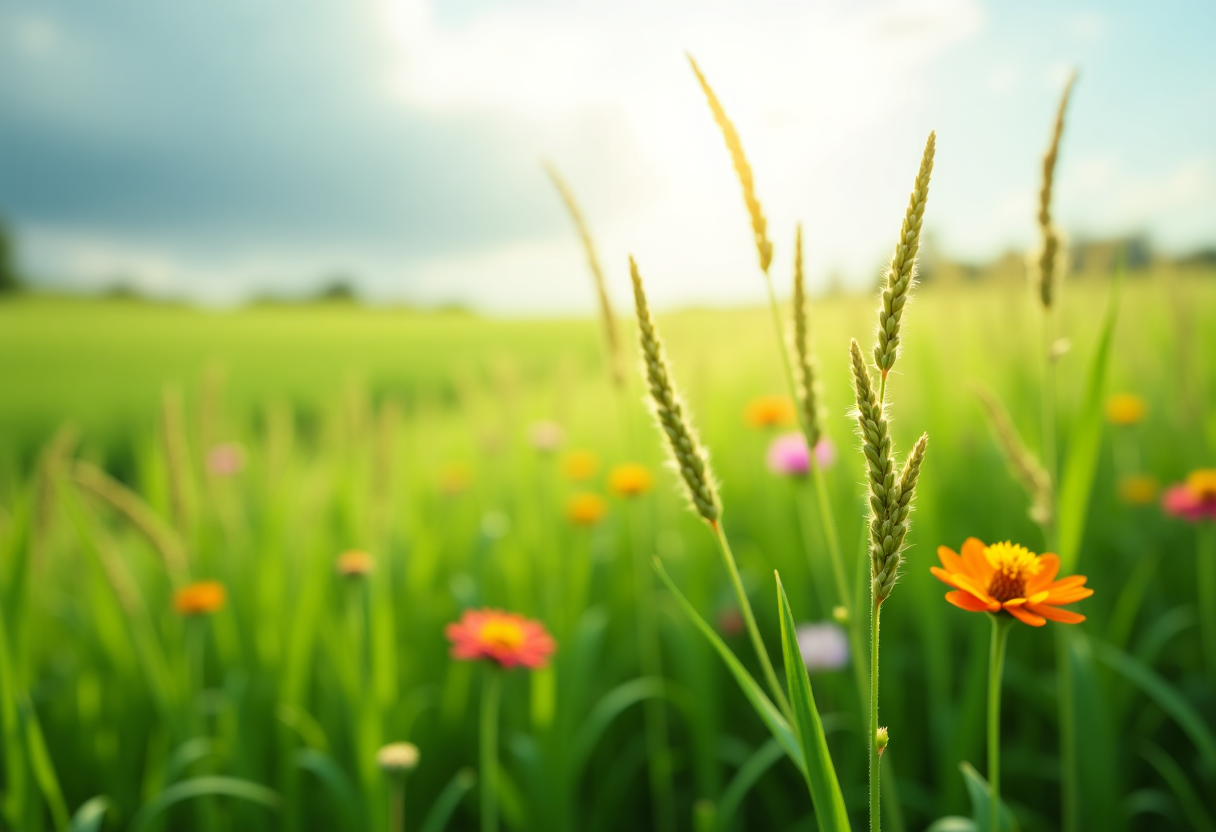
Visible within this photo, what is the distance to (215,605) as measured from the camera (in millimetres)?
1714

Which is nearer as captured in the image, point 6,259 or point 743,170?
point 743,170

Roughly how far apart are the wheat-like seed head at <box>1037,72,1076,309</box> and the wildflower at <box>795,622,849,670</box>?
0.96 m

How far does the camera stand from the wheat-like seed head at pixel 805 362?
0.76 m

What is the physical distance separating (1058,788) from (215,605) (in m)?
2.11

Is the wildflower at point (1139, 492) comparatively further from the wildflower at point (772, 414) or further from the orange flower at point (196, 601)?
the orange flower at point (196, 601)

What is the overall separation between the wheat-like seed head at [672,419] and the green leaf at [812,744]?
0.09 meters

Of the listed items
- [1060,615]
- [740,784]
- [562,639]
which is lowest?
[740,784]

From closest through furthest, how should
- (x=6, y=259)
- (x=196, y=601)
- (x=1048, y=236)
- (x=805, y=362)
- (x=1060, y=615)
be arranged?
(x=1060, y=615)
(x=805, y=362)
(x=1048, y=236)
(x=196, y=601)
(x=6, y=259)

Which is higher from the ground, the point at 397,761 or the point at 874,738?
the point at 874,738

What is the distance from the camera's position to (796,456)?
192cm

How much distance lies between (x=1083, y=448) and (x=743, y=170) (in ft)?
2.53

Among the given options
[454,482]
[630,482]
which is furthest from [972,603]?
A: [454,482]

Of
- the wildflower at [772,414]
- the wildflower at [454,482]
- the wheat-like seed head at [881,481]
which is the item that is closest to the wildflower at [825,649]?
the wildflower at [772,414]

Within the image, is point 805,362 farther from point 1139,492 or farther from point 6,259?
point 6,259
